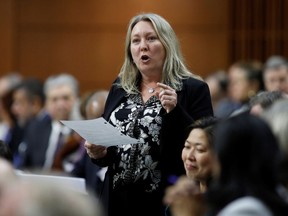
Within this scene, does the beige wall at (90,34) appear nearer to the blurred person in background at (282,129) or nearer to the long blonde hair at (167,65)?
the long blonde hair at (167,65)

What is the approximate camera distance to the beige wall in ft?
38.6

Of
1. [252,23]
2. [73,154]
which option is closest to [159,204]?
[73,154]

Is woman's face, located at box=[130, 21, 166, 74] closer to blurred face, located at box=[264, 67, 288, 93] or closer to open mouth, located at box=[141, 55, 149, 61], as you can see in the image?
open mouth, located at box=[141, 55, 149, 61]

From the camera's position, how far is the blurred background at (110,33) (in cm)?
1155

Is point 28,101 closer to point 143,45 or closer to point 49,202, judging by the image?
point 143,45

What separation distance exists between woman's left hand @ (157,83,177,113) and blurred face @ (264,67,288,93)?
3509mm

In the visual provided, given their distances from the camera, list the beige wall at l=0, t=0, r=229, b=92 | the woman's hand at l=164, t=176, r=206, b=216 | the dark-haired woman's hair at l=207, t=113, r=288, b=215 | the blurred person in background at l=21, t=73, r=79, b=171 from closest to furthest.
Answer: the dark-haired woman's hair at l=207, t=113, r=288, b=215, the woman's hand at l=164, t=176, r=206, b=216, the blurred person in background at l=21, t=73, r=79, b=171, the beige wall at l=0, t=0, r=229, b=92

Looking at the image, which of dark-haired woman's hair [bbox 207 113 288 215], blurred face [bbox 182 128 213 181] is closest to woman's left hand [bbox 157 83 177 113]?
blurred face [bbox 182 128 213 181]

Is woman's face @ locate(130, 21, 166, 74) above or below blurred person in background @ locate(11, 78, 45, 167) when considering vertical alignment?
above

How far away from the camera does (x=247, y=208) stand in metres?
2.83

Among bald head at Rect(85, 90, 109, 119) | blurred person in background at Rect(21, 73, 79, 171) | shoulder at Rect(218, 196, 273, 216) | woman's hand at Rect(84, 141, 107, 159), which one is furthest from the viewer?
blurred person in background at Rect(21, 73, 79, 171)

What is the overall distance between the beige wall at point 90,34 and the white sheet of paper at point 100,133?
7.33 m

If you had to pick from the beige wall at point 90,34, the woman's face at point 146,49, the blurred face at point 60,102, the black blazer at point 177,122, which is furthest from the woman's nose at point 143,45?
the beige wall at point 90,34

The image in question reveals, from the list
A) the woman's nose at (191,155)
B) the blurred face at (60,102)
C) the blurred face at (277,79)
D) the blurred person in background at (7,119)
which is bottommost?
the blurred person in background at (7,119)
